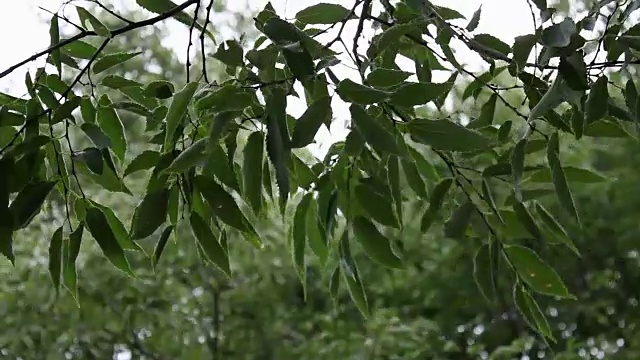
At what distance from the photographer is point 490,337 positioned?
1.51 meters

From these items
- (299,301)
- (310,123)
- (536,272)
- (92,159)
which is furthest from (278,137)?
(299,301)

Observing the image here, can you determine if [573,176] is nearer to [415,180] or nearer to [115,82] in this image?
[415,180]

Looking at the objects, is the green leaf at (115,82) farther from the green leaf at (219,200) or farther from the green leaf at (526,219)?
the green leaf at (526,219)

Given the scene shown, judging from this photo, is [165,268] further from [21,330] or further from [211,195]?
[211,195]

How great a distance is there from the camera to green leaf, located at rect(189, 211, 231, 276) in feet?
1.54

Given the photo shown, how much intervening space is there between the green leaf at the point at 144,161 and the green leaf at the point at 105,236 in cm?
3

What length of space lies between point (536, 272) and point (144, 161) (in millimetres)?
247

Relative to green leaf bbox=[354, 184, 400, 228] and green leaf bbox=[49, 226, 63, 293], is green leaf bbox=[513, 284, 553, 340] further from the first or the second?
green leaf bbox=[49, 226, 63, 293]

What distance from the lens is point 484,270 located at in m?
0.52

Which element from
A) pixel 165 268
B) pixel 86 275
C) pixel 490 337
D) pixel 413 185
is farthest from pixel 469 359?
pixel 413 185

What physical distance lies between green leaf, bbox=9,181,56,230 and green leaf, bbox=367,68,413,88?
0.17m

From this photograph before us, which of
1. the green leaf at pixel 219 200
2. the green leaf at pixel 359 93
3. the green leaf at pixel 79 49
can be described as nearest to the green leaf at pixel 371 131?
the green leaf at pixel 359 93

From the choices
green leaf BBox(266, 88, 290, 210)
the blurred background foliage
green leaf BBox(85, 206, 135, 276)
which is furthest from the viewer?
the blurred background foliage

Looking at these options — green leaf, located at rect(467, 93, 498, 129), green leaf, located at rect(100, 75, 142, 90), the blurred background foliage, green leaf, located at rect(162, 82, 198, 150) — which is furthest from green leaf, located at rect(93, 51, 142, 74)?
the blurred background foliage
